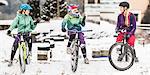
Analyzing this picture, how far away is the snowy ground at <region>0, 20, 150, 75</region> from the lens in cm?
634

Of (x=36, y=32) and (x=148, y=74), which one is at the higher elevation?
(x=36, y=32)

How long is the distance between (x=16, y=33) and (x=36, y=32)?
32cm

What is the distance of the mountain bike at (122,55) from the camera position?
6.36m

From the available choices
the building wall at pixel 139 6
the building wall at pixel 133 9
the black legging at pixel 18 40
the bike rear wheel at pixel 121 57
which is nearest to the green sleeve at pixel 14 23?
the black legging at pixel 18 40

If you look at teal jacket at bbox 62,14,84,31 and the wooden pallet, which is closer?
teal jacket at bbox 62,14,84,31

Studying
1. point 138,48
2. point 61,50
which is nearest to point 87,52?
point 61,50

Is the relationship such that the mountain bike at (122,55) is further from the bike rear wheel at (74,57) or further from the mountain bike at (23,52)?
the mountain bike at (23,52)

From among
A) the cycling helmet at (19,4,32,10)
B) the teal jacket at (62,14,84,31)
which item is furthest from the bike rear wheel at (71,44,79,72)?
the cycling helmet at (19,4,32,10)

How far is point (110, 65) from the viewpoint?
6.40m

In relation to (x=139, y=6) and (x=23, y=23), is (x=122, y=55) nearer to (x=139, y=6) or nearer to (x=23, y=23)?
(x=139, y=6)

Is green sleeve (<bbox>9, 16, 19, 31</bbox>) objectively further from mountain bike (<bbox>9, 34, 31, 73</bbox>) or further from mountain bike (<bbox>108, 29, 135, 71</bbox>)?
mountain bike (<bbox>108, 29, 135, 71</bbox>)

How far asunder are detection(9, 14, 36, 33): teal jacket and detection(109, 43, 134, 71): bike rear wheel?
1.32 m

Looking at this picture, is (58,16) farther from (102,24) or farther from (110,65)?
(110,65)

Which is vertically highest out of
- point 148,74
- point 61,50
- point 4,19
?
point 4,19
